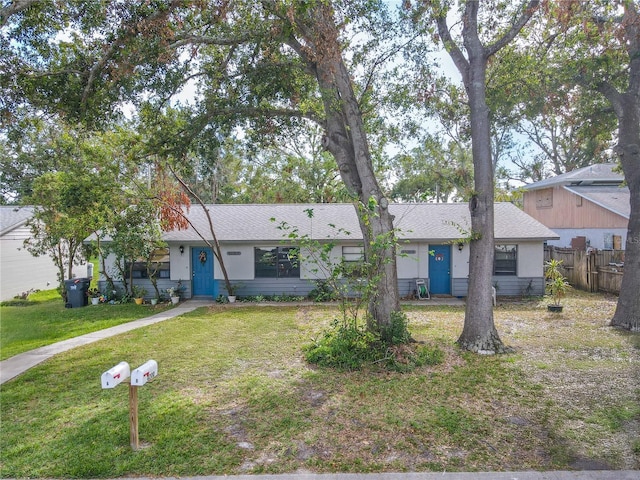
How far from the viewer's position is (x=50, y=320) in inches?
453

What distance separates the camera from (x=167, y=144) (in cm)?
846

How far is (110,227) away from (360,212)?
9.04 meters

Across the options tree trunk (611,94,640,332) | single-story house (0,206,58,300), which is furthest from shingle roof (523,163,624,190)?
single-story house (0,206,58,300)

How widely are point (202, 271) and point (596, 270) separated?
1468cm

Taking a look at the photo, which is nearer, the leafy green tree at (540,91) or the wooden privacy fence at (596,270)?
the leafy green tree at (540,91)

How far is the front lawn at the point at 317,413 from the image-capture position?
3893 mm

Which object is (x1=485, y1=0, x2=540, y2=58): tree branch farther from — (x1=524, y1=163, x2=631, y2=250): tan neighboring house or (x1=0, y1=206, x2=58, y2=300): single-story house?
(x1=0, y1=206, x2=58, y2=300): single-story house

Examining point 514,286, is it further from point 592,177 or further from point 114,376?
point 114,376

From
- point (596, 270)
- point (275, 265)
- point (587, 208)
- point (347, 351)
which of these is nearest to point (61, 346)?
point (347, 351)

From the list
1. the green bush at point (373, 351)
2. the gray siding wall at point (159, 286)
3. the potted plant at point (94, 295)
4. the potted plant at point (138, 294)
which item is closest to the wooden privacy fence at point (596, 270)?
the green bush at point (373, 351)

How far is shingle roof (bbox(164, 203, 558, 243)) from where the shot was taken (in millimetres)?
14203

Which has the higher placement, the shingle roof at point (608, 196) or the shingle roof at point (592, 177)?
the shingle roof at point (592, 177)

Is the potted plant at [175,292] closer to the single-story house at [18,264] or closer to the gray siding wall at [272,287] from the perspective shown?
the gray siding wall at [272,287]

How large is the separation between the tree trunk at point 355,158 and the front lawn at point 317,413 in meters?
1.41
